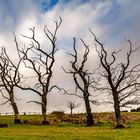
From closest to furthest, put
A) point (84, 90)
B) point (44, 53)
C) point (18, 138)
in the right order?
point (18, 138)
point (84, 90)
point (44, 53)

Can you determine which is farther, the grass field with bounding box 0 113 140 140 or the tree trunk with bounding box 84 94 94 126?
the tree trunk with bounding box 84 94 94 126

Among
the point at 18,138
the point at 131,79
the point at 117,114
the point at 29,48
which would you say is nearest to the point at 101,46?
the point at 131,79

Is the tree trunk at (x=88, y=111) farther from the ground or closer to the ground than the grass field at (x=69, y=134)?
farther from the ground

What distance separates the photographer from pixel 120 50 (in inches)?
2202

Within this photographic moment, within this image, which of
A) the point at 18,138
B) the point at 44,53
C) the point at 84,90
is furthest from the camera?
the point at 44,53

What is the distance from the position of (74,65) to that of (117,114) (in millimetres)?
11284

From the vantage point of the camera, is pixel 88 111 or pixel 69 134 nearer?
pixel 69 134

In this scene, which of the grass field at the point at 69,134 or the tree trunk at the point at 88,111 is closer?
the grass field at the point at 69,134

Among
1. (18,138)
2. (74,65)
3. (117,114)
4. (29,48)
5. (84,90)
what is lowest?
(18,138)

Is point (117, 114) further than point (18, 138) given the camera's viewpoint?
Yes

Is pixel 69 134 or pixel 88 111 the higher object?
pixel 88 111

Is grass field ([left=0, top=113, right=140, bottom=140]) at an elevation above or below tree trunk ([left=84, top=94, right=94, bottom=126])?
below

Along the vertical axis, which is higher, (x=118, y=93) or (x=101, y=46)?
(x=101, y=46)

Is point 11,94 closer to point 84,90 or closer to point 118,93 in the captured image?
point 84,90
